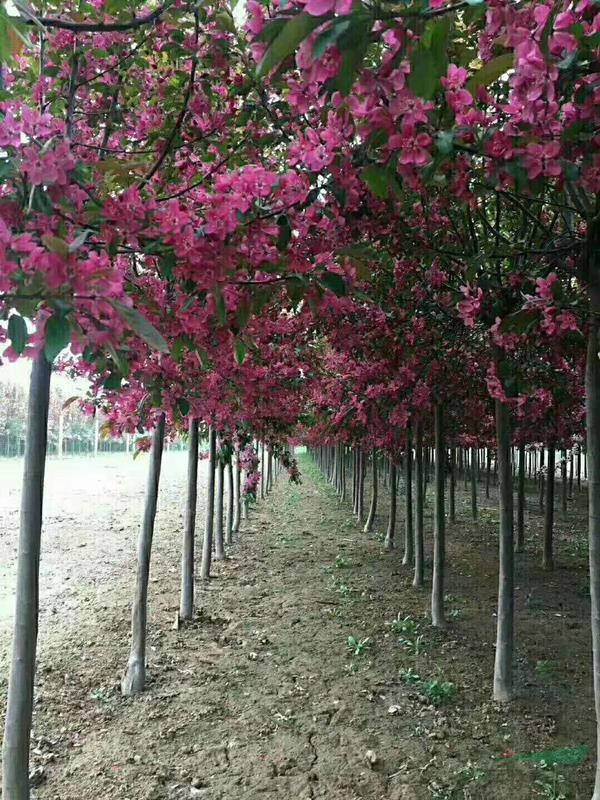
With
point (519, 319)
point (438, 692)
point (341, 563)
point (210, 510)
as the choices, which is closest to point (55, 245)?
point (519, 319)

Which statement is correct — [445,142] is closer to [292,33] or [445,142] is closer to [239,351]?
[292,33]

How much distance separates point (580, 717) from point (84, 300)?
426 cm

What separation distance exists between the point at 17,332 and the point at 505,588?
3.79 m

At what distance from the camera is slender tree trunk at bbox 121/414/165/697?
4.44 meters

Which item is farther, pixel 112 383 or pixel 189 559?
pixel 189 559

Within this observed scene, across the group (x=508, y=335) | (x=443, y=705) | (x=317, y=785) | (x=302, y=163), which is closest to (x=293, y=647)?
A: (x=443, y=705)

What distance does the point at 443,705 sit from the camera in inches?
163

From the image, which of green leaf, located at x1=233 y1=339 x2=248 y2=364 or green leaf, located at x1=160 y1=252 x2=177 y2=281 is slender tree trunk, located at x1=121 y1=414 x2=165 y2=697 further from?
green leaf, located at x1=160 y1=252 x2=177 y2=281

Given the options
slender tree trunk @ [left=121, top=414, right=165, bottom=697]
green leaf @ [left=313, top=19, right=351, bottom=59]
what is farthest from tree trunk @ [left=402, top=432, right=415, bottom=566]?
green leaf @ [left=313, top=19, right=351, bottom=59]

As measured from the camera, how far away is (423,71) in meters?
1.03

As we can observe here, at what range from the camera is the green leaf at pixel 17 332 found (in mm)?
1300

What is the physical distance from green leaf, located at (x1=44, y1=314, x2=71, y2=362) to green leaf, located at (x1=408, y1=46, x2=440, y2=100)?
743 mm

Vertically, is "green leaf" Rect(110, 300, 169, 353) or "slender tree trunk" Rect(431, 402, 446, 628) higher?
"green leaf" Rect(110, 300, 169, 353)

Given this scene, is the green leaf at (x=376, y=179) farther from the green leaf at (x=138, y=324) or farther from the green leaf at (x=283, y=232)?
the green leaf at (x=138, y=324)
